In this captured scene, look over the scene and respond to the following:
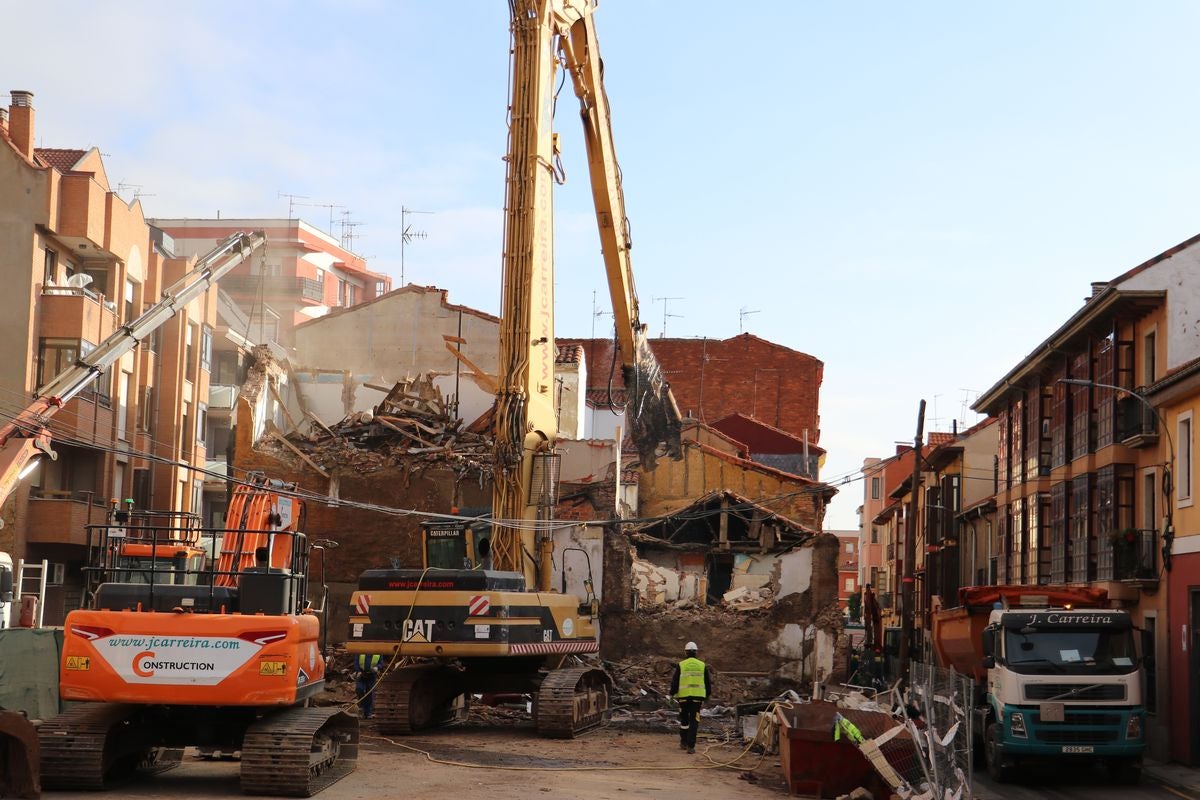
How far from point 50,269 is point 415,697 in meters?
22.3

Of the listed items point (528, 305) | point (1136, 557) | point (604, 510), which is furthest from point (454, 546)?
point (604, 510)

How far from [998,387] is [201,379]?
27.6 m

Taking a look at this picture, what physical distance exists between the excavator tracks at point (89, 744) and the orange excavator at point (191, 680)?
1 cm

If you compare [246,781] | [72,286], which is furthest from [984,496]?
[246,781]

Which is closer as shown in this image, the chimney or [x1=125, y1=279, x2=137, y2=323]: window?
the chimney

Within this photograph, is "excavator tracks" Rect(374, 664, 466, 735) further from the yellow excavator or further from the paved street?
the paved street

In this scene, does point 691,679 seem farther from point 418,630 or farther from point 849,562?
point 849,562

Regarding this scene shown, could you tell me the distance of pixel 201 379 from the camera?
5228 cm

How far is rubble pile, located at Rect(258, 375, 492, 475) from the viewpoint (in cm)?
3853

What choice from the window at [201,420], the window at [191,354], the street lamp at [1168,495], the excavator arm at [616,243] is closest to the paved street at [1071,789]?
the street lamp at [1168,495]

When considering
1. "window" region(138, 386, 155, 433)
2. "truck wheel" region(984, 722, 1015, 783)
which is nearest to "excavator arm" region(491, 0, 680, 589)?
"truck wheel" region(984, 722, 1015, 783)

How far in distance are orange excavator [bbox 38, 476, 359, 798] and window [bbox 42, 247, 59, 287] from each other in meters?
25.7

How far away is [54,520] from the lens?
39188 mm

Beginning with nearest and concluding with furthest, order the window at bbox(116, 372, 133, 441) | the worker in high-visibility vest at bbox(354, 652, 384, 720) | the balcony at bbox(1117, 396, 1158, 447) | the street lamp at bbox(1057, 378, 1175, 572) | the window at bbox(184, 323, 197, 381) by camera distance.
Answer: the worker in high-visibility vest at bbox(354, 652, 384, 720) < the street lamp at bbox(1057, 378, 1175, 572) < the balcony at bbox(1117, 396, 1158, 447) < the window at bbox(116, 372, 133, 441) < the window at bbox(184, 323, 197, 381)
